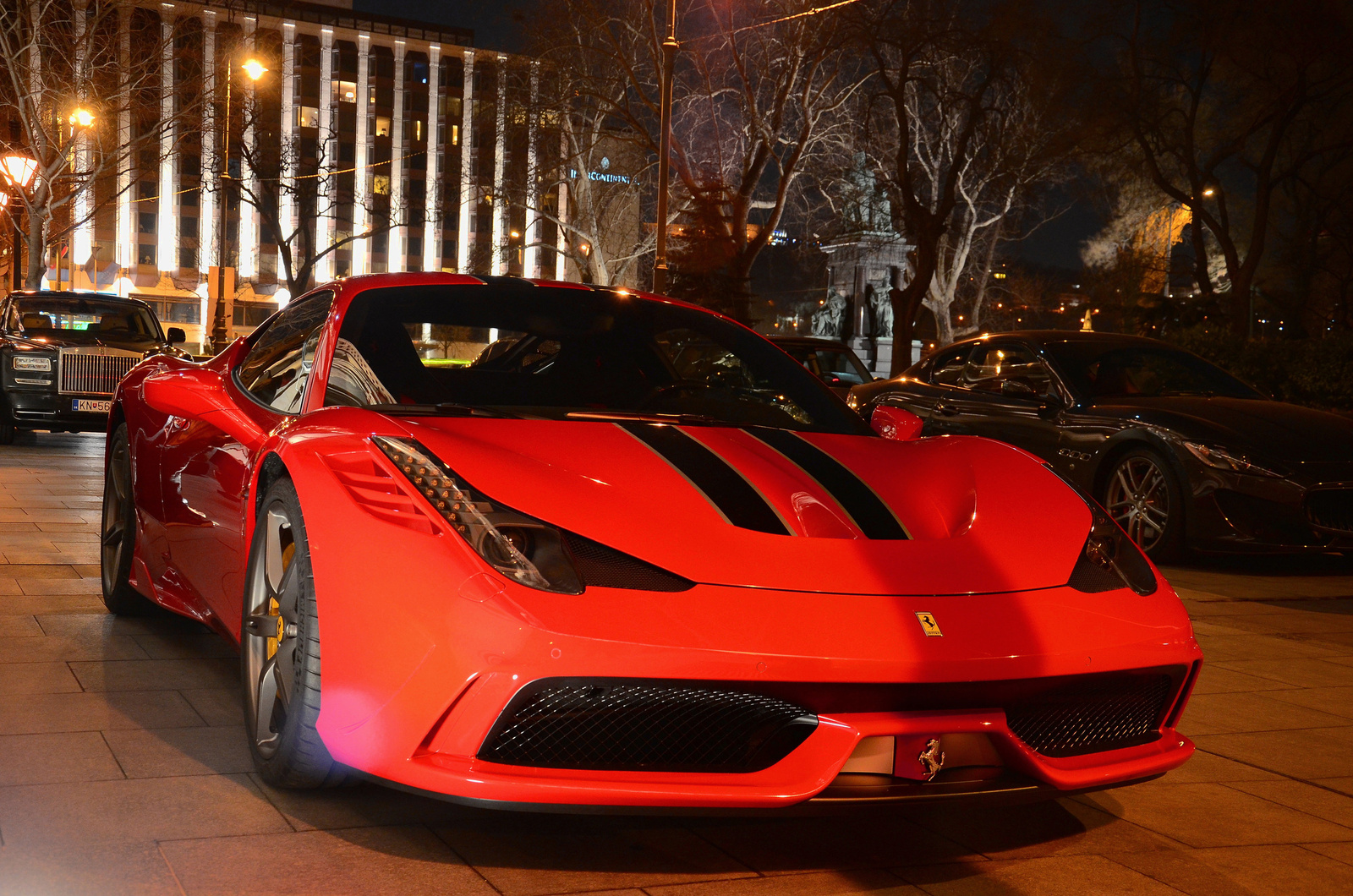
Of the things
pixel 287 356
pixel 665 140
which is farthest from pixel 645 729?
pixel 665 140

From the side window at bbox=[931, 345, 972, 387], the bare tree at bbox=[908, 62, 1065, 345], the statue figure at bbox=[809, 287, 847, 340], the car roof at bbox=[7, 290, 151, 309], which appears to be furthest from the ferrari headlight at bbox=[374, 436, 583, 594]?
the statue figure at bbox=[809, 287, 847, 340]

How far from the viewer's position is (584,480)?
121 inches

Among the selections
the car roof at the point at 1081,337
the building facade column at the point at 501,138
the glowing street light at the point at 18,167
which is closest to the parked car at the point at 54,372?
the car roof at the point at 1081,337

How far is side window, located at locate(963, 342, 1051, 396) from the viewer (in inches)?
368

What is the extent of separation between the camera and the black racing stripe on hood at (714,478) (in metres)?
3.06

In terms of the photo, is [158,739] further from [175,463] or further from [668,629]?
[668,629]

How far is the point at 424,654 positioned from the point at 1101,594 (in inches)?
60.1

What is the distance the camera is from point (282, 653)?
3.26 m

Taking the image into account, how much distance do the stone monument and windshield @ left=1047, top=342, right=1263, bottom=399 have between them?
27627mm

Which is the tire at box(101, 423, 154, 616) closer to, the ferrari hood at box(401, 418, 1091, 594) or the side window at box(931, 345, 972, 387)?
the ferrari hood at box(401, 418, 1091, 594)

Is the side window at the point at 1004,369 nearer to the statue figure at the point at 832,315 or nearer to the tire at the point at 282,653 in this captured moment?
the tire at the point at 282,653

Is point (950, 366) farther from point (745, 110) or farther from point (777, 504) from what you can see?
point (745, 110)

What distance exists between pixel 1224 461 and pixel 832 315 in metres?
31.2

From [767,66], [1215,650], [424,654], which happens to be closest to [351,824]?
[424,654]
